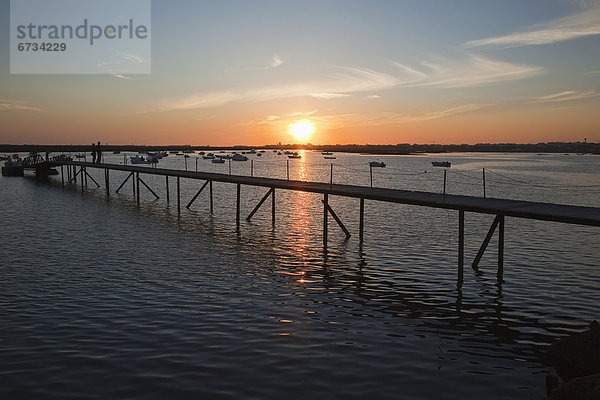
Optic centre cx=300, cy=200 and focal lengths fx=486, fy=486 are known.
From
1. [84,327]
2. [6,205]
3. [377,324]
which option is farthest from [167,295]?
[6,205]

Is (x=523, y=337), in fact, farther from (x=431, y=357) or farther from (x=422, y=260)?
(x=422, y=260)

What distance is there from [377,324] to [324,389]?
465cm

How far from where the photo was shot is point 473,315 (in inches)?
632

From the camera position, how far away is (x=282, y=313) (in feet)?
51.7

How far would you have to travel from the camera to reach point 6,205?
46.6 metres

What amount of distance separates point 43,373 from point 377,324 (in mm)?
9123

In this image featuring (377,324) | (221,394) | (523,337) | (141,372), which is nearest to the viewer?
(221,394)

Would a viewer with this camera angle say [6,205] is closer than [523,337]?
No

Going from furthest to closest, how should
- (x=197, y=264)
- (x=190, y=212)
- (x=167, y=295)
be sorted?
(x=190, y=212)
(x=197, y=264)
(x=167, y=295)

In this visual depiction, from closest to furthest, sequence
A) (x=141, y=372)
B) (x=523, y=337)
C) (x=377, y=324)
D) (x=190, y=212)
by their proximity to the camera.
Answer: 1. (x=141, y=372)
2. (x=523, y=337)
3. (x=377, y=324)
4. (x=190, y=212)

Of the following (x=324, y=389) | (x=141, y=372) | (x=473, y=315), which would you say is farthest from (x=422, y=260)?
(x=141, y=372)

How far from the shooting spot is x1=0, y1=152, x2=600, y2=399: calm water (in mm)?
11133

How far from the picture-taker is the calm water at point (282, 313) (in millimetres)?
11133

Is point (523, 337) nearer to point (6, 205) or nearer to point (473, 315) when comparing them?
point (473, 315)
